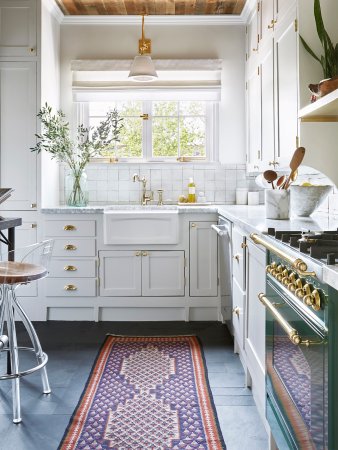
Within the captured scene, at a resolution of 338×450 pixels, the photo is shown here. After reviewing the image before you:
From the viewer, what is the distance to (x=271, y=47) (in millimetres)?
3131

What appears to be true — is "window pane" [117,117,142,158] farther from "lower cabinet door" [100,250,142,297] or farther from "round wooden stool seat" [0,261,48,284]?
"round wooden stool seat" [0,261,48,284]

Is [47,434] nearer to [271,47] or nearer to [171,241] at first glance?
[171,241]

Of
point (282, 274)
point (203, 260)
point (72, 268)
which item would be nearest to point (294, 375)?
point (282, 274)

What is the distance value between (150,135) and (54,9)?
1353mm

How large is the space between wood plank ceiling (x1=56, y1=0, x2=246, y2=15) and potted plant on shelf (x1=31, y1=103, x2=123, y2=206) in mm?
874

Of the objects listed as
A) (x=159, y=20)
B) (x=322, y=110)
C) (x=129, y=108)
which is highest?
(x=159, y=20)

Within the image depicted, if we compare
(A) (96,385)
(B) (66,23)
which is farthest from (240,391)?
(B) (66,23)

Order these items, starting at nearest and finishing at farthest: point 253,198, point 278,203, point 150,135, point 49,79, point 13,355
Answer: point 13,355, point 278,203, point 49,79, point 253,198, point 150,135

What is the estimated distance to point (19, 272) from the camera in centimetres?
240

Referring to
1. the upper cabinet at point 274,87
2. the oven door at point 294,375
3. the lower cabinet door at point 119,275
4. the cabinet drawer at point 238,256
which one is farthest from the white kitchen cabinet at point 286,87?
the lower cabinet door at point 119,275

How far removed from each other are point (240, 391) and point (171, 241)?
1.50 m

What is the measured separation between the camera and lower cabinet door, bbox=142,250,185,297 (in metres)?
3.88

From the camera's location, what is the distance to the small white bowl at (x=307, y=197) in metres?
2.48

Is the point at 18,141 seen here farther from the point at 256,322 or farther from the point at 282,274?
the point at 282,274
